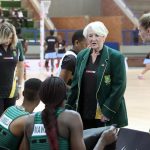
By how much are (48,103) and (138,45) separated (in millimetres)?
22267

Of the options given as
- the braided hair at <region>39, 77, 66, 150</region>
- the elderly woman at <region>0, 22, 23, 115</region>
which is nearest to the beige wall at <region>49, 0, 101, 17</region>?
the elderly woman at <region>0, 22, 23, 115</region>

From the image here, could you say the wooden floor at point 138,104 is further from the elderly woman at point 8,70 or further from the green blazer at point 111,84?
the green blazer at point 111,84

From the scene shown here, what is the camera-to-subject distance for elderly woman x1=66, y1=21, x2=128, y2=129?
4.43 meters

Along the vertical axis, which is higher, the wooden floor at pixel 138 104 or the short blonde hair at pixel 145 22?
the short blonde hair at pixel 145 22

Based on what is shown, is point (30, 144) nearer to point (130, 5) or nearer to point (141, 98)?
point (141, 98)

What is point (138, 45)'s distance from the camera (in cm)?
2492

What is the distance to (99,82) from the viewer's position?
4426mm

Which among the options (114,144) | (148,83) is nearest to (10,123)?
(114,144)

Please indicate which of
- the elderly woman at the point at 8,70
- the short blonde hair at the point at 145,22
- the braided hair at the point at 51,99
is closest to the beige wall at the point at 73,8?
the elderly woman at the point at 8,70

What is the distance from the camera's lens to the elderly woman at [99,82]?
4.43 m

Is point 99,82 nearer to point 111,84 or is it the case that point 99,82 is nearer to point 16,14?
point 111,84

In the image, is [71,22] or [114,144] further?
[71,22]

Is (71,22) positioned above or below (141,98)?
above

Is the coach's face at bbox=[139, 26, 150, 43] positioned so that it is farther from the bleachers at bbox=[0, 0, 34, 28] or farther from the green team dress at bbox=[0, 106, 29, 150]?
the bleachers at bbox=[0, 0, 34, 28]
